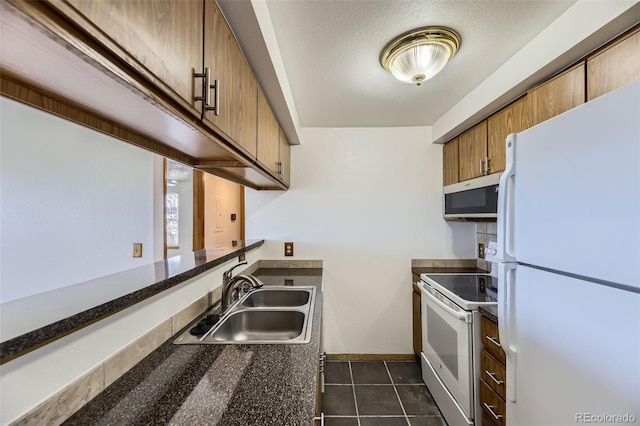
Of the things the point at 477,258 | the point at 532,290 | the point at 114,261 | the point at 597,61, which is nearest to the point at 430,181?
the point at 477,258

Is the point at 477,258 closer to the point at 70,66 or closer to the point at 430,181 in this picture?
the point at 430,181

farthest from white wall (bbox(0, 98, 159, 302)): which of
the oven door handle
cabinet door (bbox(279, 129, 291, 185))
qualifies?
the oven door handle

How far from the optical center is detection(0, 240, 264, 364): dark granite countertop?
0.51m

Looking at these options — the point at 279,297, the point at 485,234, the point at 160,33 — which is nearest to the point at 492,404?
the point at 279,297

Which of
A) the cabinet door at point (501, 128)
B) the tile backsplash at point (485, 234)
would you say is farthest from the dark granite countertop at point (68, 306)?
the tile backsplash at point (485, 234)

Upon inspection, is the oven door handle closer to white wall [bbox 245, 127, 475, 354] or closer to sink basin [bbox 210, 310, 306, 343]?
white wall [bbox 245, 127, 475, 354]

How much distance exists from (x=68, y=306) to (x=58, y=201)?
0.70 metres

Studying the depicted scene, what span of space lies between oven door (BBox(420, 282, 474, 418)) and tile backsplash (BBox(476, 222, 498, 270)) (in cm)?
71

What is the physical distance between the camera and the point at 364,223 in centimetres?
252

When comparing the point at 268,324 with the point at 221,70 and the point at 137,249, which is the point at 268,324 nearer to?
the point at 137,249

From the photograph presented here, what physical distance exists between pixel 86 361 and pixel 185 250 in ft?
5.29

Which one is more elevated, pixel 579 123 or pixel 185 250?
pixel 579 123

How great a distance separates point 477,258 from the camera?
2.47 m

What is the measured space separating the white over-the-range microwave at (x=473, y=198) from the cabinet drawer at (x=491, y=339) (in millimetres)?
706
